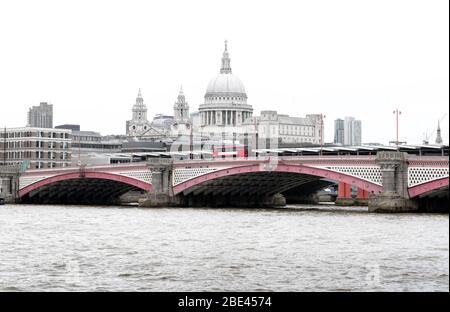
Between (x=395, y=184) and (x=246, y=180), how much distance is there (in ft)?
64.8

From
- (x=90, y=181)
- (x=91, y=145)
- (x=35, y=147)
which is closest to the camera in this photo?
(x=90, y=181)

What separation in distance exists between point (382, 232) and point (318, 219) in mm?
14035

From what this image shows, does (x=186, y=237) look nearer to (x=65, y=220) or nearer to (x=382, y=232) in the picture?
(x=382, y=232)

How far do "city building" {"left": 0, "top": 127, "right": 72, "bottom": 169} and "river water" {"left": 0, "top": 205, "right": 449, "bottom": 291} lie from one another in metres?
75.2

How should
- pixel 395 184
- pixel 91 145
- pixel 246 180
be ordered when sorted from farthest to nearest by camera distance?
pixel 91 145 < pixel 246 180 < pixel 395 184

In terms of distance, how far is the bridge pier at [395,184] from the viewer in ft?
213

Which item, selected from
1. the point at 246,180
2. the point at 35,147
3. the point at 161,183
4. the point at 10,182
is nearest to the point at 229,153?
the point at 161,183

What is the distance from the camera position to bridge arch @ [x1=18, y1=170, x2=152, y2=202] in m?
89.1

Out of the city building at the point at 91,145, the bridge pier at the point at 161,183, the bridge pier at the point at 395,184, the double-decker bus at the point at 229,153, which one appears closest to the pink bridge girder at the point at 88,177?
the bridge pier at the point at 161,183

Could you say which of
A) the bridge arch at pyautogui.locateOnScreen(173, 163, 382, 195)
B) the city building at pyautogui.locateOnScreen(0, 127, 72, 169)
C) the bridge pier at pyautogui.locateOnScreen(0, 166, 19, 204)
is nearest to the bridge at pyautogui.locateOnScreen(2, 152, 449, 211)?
the bridge arch at pyautogui.locateOnScreen(173, 163, 382, 195)

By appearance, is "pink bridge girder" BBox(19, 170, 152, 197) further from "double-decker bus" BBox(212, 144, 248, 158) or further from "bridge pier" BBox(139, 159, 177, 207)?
"double-decker bus" BBox(212, 144, 248, 158)

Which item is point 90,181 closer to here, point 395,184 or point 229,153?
point 229,153

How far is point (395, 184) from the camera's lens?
65750mm

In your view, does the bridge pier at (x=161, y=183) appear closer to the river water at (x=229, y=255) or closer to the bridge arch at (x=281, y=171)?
the bridge arch at (x=281, y=171)
